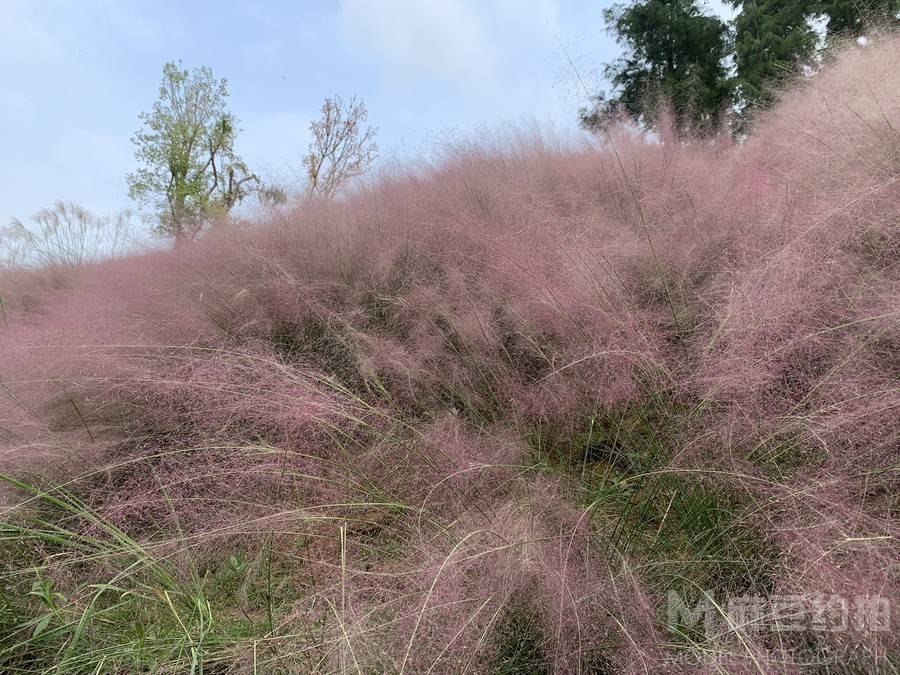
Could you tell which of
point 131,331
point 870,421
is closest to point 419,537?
point 870,421

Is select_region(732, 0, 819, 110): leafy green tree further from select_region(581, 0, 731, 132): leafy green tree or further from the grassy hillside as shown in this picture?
the grassy hillside

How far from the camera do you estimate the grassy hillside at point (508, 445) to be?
1333 millimetres

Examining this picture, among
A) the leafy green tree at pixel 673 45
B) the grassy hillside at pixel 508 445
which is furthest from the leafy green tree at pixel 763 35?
the grassy hillside at pixel 508 445

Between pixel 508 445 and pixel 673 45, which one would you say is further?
pixel 673 45

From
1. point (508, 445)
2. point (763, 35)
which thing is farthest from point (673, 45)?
point (508, 445)

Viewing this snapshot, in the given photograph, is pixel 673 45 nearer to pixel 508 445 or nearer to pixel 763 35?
pixel 763 35

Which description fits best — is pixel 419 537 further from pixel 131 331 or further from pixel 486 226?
pixel 131 331

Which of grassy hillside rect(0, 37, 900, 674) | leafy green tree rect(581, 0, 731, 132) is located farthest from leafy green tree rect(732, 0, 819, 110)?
grassy hillside rect(0, 37, 900, 674)

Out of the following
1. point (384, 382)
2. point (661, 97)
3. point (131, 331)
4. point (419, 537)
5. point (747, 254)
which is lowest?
point (419, 537)

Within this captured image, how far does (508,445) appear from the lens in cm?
194

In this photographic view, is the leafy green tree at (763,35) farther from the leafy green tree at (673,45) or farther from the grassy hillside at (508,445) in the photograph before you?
the grassy hillside at (508,445)

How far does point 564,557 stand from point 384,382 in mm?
1301

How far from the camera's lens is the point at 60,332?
115 inches

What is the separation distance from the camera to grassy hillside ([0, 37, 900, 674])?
1333 mm
